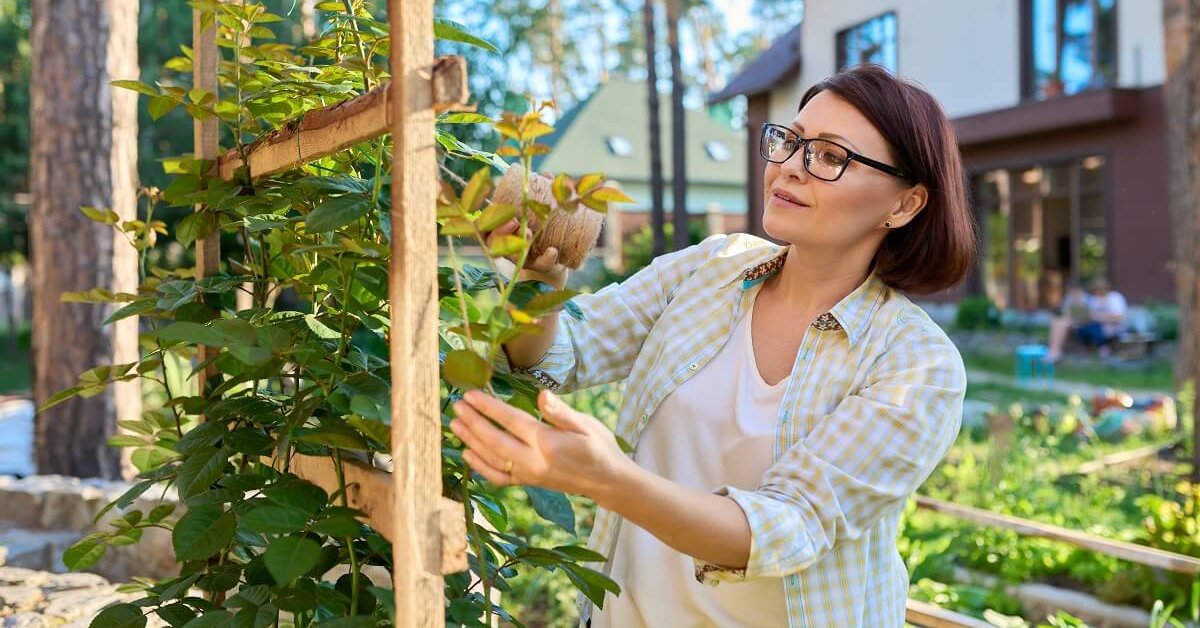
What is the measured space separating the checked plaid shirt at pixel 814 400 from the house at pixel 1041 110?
1119 cm

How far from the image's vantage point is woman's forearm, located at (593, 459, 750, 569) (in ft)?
3.64

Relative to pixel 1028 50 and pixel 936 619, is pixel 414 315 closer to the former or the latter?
pixel 936 619

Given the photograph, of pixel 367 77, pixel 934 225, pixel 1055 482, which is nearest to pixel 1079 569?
pixel 1055 482

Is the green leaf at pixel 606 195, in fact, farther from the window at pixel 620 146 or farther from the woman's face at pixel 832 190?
the window at pixel 620 146

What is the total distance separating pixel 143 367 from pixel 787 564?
3.69 ft

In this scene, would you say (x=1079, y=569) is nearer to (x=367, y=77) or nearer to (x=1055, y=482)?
(x=1055, y=482)

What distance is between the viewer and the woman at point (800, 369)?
137 cm

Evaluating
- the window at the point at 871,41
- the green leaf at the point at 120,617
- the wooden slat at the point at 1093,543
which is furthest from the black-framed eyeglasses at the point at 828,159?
the window at the point at 871,41

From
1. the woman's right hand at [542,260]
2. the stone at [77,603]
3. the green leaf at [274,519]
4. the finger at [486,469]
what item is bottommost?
the stone at [77,603]

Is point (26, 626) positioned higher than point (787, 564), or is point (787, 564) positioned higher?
point (787, 564)

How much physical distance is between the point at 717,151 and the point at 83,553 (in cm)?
2953

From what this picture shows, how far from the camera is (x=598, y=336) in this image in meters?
1.70

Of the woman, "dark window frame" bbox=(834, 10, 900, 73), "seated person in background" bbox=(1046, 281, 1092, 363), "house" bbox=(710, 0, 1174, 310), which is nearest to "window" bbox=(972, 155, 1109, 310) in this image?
"house" bbox=(710, 0, 1174, 310)

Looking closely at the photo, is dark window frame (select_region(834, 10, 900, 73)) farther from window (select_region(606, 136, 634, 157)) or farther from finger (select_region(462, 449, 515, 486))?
finger (select_region(462, 449, 515, 486))
